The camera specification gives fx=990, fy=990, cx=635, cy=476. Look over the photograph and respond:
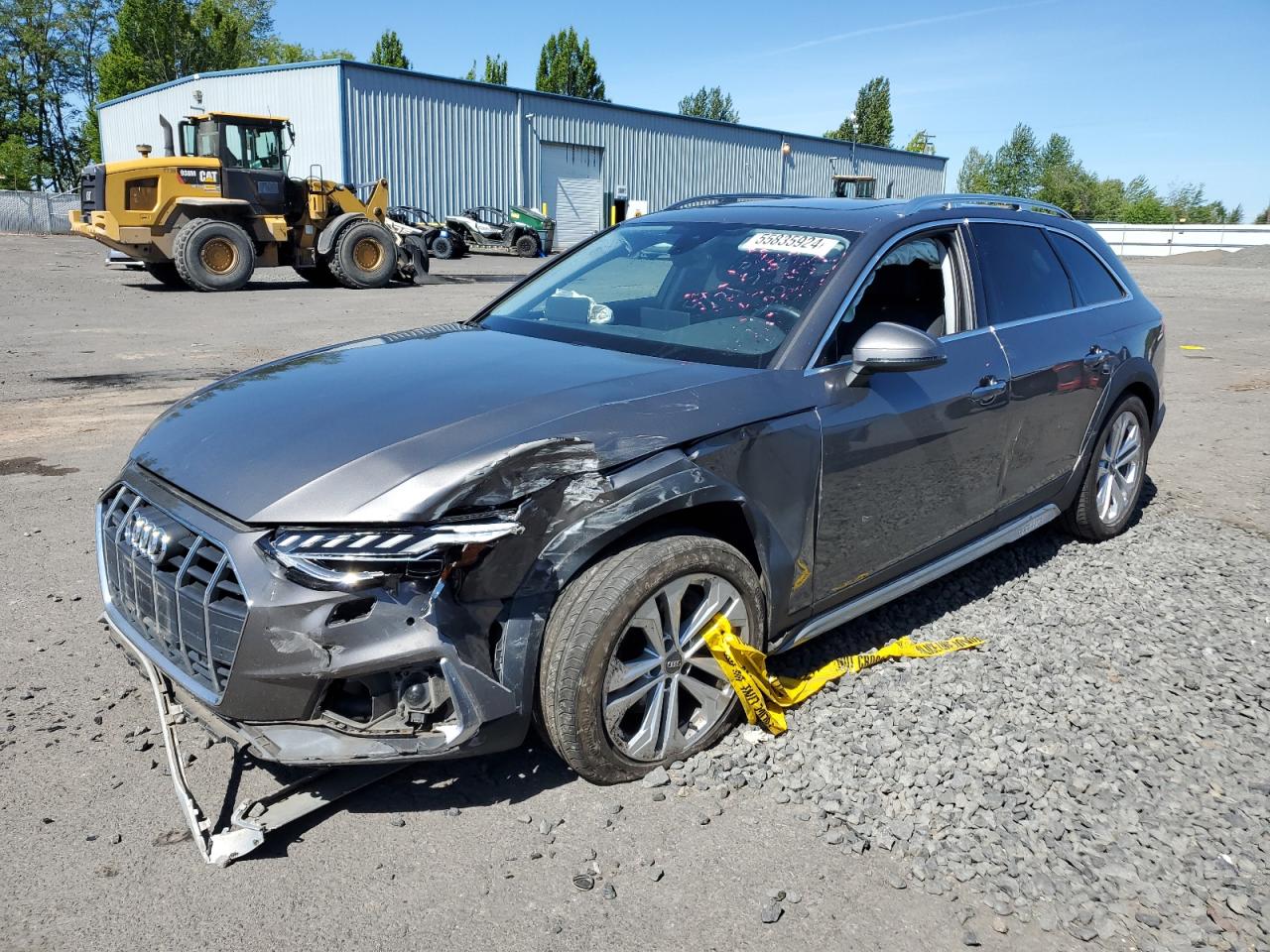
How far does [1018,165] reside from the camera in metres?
97.8

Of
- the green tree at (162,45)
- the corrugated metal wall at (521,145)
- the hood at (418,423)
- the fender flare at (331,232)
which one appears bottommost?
the hood at (418,423)

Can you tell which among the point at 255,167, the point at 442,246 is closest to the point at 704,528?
the point at 255,167

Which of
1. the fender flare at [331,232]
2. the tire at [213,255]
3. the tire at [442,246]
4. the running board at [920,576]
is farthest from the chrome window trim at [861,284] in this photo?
the tire at [442,246]

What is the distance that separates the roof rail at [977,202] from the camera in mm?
4176

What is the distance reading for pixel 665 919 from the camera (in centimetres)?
247

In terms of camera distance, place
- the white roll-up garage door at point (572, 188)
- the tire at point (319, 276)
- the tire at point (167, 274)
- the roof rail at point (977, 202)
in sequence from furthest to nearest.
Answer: the white roll-up garage door at point (572, 188) < the tire at point (319, 276) < the tire at point (167, 274) < the roof rail at point (977, 202)

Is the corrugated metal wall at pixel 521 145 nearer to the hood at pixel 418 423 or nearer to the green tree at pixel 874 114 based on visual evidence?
the hood at pixel 418 423

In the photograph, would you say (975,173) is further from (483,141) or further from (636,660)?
(636,660)

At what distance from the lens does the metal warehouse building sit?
32781 mm

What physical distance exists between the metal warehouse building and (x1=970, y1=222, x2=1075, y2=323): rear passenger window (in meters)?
29.5

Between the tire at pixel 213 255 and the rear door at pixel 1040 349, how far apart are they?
52.3 ft

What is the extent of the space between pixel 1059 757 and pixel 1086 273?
2.84 m

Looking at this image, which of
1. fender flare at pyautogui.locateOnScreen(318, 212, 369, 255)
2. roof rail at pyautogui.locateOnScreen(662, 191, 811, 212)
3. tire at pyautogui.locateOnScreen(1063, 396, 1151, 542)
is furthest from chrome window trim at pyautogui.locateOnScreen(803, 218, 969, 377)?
fender flare at pyautogui.locateOnScreen(318, 212, 369, 255)

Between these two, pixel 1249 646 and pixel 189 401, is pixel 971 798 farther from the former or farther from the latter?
pixel 189 401
